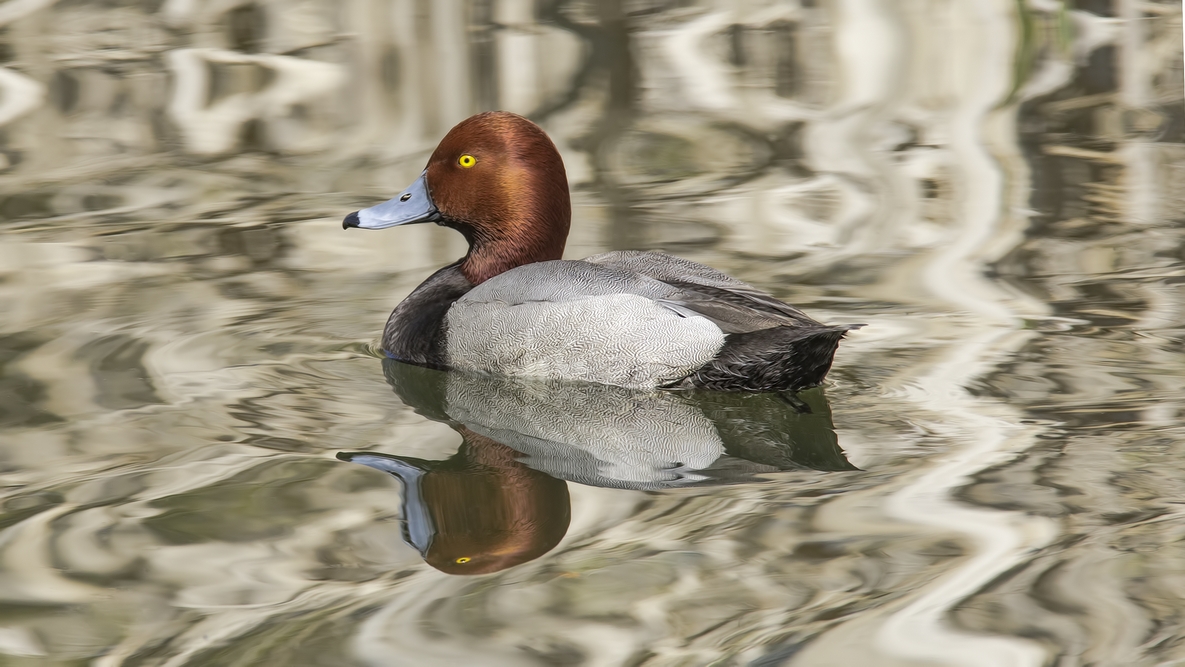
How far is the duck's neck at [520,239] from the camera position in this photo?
17.8ft

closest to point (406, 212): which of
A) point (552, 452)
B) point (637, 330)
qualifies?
point (637, 330)

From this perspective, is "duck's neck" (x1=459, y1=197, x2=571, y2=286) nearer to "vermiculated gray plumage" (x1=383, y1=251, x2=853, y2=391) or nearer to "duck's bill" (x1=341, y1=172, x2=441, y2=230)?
"duck's bill" (x1=341, y1=172, x2=441, y2=230)

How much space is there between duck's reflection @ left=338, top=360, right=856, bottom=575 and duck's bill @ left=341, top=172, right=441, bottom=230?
0.68 metres

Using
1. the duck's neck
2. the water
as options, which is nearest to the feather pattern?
the water

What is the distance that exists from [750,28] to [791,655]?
9.94m

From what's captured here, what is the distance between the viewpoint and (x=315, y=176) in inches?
340

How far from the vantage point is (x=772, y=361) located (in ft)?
15.4

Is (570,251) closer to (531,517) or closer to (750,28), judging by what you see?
(531,517)

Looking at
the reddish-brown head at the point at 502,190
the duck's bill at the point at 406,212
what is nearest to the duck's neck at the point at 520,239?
the reddish-brown head at the point at 502,190

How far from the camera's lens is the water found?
136 inches

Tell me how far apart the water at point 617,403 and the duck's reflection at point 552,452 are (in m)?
0.02

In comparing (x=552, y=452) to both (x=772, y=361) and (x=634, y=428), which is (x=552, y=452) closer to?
(x=634, y=428)

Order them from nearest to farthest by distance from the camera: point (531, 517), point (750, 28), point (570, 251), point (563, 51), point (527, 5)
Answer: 1. point (531, 517)
2. point (570, 251)
3. point (563, 51)
4. point (750, 28)
5. point (527, 5)

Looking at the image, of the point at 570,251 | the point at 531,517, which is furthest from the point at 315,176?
the point at 531,517
